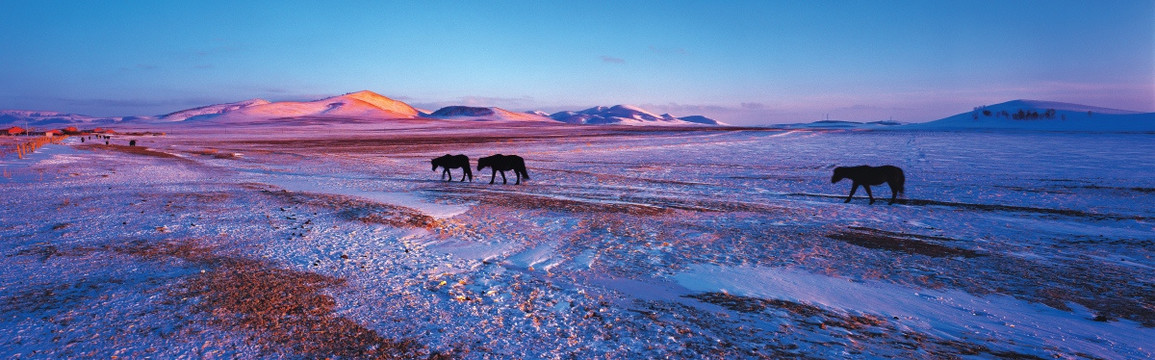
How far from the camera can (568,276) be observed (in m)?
6.32

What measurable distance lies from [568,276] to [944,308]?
3732mm

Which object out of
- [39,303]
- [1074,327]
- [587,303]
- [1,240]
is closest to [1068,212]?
[1074,327]

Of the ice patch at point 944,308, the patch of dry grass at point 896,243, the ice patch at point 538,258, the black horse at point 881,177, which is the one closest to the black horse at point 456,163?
the ice patch at point 538,258

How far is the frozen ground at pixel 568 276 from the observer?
170 inches

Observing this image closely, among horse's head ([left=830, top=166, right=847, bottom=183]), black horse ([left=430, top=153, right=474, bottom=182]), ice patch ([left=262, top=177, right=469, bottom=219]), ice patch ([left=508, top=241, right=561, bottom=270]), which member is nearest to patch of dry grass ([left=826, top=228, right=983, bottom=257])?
ice patch ([left=508, top=241, right=561, bottom=270])

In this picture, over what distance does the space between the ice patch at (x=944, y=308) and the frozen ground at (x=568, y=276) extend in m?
0.03

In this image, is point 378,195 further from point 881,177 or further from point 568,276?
point 881,177

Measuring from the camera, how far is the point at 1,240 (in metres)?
7.49

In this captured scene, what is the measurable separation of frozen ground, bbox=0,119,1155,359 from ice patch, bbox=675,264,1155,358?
31 mm

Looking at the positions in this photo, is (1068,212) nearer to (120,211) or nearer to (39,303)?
(39,303)

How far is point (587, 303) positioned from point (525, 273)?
1311 mm

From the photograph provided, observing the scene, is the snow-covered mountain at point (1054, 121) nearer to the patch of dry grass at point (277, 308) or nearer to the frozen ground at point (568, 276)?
the frozen ground at point (568, 276)

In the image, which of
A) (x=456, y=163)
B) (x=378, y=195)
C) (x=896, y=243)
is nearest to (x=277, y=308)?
(x=896, y=243)

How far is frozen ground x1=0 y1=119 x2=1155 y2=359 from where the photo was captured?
4.32m
